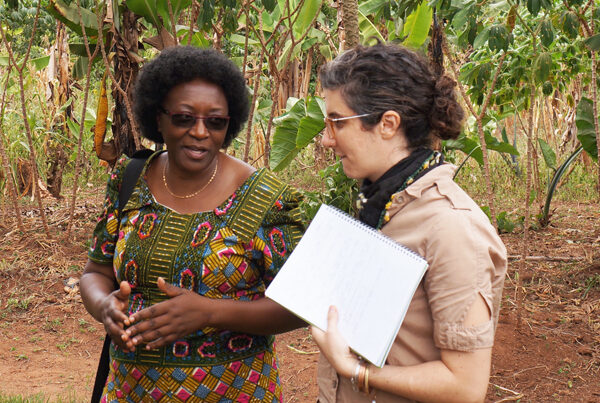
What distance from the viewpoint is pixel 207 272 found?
6.33 feet

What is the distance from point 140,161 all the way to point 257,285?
59cm

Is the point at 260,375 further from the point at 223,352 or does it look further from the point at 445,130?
the point at 445,130

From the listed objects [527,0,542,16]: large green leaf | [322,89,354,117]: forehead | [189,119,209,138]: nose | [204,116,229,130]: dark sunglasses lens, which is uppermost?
[527,0,542,16]: large green leaf

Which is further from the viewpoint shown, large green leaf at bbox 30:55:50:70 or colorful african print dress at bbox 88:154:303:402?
large green leaf at bbox 30:55:50:70

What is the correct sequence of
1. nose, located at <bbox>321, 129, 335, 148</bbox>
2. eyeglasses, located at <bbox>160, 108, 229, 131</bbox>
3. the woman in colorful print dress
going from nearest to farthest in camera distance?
nose, located at <bbox>321, 129, 335, 148</bbox> → the woman in colorful print dress → eyeglasses, located at <bbox>160, 108, 229, 131</bbox>

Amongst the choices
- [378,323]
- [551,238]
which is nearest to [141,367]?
[378,323]

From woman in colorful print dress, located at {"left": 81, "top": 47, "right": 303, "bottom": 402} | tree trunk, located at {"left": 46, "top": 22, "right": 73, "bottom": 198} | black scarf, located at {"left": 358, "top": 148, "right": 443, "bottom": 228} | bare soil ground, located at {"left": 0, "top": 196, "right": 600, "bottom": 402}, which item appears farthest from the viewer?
tree trunk, located at {"left": 46, "top": 22, "right": 73, "bottom": 198}

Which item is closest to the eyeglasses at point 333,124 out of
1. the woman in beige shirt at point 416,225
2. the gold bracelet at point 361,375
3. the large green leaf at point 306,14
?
the woman in beige shirt at point 416,225

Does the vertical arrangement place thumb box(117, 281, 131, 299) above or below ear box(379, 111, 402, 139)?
below

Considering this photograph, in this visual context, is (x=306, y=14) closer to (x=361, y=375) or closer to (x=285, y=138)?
(x=285, y=138)

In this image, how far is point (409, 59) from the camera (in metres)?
1.55

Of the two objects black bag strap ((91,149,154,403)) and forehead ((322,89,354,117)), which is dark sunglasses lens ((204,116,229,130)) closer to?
black bag strap ((91,149,154,403))

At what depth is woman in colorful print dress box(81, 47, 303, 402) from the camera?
1.93m

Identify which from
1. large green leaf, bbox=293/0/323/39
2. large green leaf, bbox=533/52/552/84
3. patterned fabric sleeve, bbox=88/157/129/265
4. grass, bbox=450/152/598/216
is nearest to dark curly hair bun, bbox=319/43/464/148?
patterned fabric sleeve, bbox=88/157/129/265
